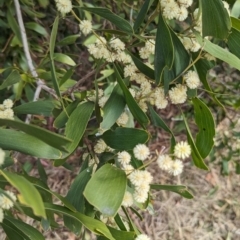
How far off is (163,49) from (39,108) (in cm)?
28

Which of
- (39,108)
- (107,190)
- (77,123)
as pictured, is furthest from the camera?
(39,108)

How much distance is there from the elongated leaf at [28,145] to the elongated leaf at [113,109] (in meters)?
0.12

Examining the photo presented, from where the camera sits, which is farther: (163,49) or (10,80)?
(10,80)

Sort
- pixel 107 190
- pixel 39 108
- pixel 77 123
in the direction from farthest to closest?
1. pixel 39 108
2. pixel 77 123
3. pixel 107 190

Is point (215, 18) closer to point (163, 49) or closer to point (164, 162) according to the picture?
point (163, 49)

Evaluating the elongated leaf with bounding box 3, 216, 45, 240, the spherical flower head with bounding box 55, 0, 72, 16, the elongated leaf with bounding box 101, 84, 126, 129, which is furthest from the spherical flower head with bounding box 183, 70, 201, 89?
the elongated leaf with bounding box 3, 216, 45, 240

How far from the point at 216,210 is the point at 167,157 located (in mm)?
1152

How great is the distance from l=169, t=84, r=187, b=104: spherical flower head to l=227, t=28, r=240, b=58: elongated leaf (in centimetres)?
10

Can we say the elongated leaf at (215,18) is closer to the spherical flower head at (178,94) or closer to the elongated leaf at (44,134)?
the spherical flower head at (178,94)

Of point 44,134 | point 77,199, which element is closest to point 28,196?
point 44,134

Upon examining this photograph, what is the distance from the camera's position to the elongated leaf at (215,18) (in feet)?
2.10

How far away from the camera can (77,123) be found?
737 millimetres

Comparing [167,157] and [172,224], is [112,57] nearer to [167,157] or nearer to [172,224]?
[167,157]

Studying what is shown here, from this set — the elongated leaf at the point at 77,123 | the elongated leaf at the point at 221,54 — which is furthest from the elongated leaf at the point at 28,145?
the elongated leaf at the point at 221,54
